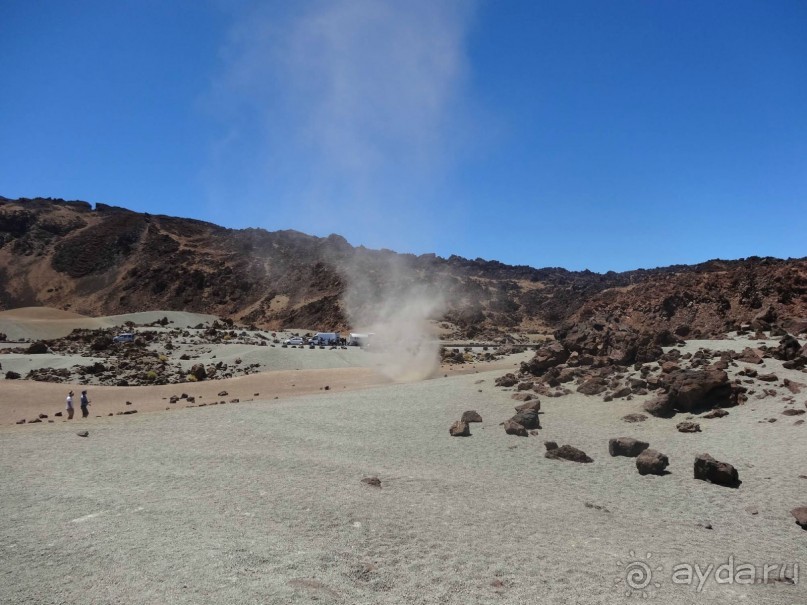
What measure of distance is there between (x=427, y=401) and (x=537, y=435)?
674 cm

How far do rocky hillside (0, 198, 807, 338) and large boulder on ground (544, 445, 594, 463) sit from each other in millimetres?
51886

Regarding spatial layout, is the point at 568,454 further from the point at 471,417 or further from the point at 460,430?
the point at 471,417

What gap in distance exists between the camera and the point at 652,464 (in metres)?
10.9

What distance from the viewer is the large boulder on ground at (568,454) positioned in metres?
12.3

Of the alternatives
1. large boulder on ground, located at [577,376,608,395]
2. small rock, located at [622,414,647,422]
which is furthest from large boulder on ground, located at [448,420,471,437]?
large boulder on ground, located at [577,376,608,395]

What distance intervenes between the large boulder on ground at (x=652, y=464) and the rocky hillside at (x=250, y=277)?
52931 mm

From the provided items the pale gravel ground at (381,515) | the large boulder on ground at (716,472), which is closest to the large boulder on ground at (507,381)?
the pale gravel ground at (381,515)

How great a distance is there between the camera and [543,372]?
920 inches

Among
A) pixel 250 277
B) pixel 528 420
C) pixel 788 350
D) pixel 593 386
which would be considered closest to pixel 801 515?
pixel 528 420

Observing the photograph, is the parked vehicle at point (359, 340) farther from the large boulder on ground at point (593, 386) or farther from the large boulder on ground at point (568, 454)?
the large boulder on ground at point (568, 454)

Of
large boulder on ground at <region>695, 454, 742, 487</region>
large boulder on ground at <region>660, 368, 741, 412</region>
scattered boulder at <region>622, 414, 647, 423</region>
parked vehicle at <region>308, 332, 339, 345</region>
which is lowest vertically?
large boulder on ground at <region>695, 454, 742, 487</region>

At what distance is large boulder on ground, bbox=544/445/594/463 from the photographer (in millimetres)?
12273

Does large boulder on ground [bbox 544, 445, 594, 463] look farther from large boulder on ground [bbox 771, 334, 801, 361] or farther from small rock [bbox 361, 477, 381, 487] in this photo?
large boulder on ground [bbox 771, 334, 801, 361]

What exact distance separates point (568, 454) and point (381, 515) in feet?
18.8
